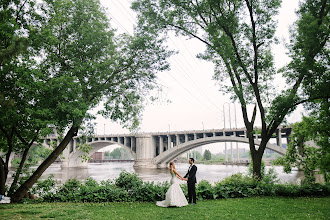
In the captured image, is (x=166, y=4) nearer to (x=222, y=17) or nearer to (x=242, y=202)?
(x=222, y=17)

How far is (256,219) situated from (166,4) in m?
9.91

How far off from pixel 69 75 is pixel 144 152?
1782 inches

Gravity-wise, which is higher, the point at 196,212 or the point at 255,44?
the point at 255,44

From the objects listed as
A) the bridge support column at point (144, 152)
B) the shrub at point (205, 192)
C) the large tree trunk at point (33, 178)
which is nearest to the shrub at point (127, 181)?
the shrub at point (205, 192)

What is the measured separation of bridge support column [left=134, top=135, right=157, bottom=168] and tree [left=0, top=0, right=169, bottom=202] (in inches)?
1660

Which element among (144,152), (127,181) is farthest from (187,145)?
(127,181)

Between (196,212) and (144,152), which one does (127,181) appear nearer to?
(196,212)

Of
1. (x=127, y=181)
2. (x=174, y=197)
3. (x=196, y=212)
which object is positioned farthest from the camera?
(x=127, y=181)

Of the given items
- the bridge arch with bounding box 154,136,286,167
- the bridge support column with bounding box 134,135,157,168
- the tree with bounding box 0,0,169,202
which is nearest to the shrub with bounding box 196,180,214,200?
the tree with bounding box 0,0,169,202

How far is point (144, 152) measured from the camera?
53812 mm

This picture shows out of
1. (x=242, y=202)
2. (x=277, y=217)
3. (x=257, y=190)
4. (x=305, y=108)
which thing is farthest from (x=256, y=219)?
(x=305, y=108)

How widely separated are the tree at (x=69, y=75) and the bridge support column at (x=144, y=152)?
4215 cm

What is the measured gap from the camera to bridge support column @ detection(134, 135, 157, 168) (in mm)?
53103

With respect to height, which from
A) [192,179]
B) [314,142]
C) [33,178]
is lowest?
[33,178]
